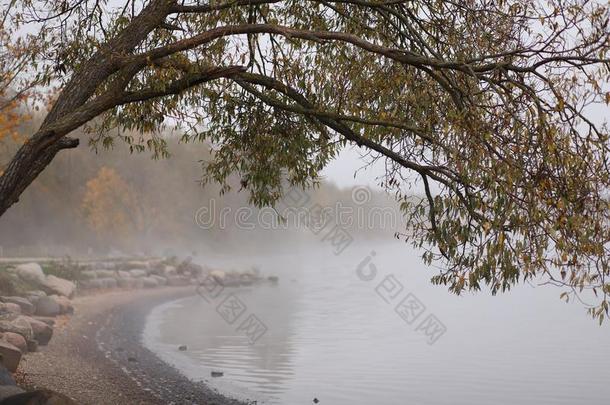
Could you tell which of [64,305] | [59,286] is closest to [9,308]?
[64,305]

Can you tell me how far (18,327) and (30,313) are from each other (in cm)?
781

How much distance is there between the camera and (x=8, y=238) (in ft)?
163

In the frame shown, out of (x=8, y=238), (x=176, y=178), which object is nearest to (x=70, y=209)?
(x=8, y=238)

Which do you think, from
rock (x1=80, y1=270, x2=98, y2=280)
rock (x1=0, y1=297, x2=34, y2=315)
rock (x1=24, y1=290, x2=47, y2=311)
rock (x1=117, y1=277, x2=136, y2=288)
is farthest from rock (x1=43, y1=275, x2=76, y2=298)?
rock (x1=117, y1=277, x2=136, y2=288)

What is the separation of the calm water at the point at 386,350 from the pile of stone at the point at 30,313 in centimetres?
389

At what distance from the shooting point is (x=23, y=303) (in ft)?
76.1

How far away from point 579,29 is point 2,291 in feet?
71.3

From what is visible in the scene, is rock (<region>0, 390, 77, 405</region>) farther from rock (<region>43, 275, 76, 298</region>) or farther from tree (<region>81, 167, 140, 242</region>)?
tree (<region>81, 167, 140, 242</region>)

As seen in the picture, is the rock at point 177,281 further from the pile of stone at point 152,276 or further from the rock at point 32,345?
the rock at point 32,345

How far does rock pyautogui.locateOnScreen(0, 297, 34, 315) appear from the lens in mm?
22370

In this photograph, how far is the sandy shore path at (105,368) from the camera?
46.7ft

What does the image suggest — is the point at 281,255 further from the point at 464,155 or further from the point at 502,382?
the point at 464,155

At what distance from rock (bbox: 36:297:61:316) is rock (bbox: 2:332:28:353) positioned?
956 centimetres

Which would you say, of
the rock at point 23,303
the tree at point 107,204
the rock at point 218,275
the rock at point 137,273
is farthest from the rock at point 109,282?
the tree at point 107,204
